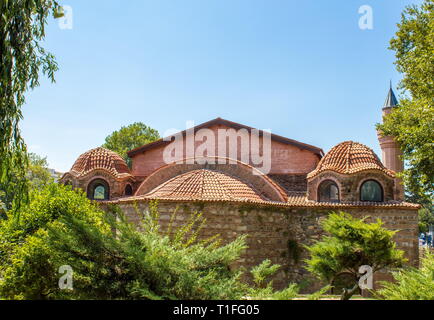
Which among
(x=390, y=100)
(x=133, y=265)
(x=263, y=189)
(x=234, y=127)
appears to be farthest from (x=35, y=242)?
(x=390, y=100)

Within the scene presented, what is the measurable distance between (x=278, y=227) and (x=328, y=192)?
2.47 m

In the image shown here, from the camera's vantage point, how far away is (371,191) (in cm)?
1278

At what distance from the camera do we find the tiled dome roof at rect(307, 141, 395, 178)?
12797 millimetres

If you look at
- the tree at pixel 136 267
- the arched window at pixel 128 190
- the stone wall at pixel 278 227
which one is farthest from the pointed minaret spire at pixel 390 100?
the tree at pixel 136 267

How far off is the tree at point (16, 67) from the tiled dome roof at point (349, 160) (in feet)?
31.5

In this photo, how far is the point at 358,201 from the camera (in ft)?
41.5

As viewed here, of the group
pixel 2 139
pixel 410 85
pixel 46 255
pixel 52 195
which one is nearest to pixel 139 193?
pixel 52 195

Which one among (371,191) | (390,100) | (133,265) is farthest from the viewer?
(390,100)

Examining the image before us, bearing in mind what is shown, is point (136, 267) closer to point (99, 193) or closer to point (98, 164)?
point (99, 193)

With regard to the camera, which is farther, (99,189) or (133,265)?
(99,189)

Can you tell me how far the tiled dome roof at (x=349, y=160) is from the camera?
12.8 metres

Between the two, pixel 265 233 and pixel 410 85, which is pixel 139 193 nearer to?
pixel 265 233

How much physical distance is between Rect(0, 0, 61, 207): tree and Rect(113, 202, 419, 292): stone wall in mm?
5431
